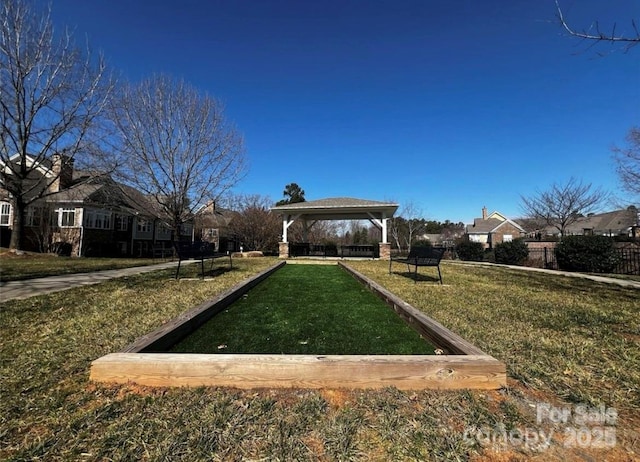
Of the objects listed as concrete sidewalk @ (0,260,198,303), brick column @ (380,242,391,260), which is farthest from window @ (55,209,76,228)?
brick column @ (380,242,391,260)

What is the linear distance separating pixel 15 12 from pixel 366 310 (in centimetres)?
1791

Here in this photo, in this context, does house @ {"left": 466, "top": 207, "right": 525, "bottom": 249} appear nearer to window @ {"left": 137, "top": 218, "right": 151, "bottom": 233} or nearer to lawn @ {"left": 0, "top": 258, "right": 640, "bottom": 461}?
window @ {"left": 137, "top": 218, "right": 151, "bottom": 233}

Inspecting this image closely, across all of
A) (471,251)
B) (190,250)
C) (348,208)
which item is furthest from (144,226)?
(471,251)

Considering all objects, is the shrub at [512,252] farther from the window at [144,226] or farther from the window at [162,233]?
the window at [162,233]

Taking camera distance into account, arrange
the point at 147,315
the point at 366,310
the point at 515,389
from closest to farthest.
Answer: the point at 515,389
the point at 147,315
the point at 366,310

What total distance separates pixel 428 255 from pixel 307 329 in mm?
4535

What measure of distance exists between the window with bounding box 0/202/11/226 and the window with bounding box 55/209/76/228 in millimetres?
3244

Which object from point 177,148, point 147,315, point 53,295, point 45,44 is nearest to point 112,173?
point 177,148

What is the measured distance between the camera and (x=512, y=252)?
16328 mm

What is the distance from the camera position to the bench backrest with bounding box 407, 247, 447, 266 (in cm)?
695

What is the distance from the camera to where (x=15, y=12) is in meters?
12.0

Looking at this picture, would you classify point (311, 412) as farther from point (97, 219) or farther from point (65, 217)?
point (65, 217)

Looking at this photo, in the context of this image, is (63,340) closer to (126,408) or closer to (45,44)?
(126,408)

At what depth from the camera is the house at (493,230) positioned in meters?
41.5
